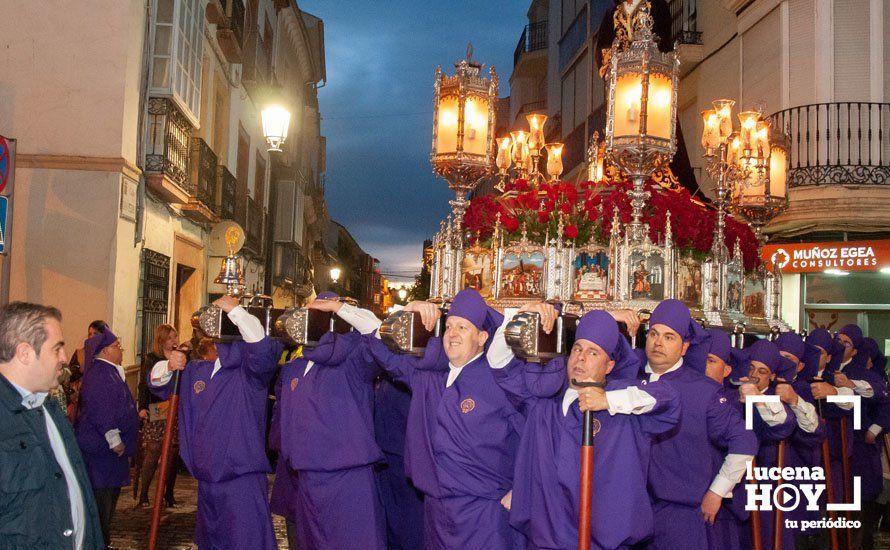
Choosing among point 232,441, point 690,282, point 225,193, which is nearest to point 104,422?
point 232,441

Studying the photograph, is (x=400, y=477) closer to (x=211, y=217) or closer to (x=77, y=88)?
(x=77, y=88)

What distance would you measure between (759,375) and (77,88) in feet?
31.6

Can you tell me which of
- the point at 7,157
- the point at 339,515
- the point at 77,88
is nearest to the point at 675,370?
the point at 339,515

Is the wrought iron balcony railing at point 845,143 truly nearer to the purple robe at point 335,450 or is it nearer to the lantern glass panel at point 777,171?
the lantern glass panel at point 777,171

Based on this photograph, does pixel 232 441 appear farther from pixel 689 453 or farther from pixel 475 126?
pixel 475 126

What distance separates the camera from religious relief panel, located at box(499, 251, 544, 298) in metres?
6.88

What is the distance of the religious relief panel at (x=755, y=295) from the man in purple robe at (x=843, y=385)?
74cm

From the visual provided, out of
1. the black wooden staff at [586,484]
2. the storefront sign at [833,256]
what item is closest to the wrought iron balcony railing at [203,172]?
the storefront sign at [833,256]

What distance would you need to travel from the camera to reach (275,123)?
1102 cm

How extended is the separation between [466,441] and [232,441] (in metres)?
2.01

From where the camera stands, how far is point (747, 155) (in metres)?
7.79

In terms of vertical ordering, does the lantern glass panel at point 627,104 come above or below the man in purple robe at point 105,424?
above

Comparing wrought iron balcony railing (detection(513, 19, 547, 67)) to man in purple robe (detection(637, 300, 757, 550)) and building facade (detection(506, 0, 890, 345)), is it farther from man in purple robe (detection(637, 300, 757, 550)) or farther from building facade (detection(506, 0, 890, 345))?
man in purple robe (detection(637, 300, 757, 550))

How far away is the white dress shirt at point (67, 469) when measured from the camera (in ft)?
11.6
